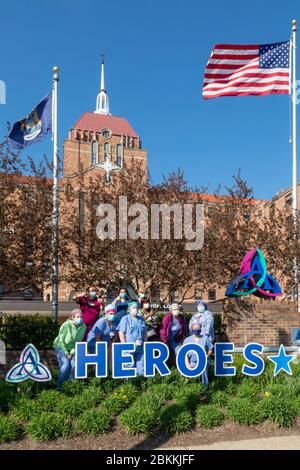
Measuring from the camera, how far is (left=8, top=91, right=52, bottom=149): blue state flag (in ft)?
55.4

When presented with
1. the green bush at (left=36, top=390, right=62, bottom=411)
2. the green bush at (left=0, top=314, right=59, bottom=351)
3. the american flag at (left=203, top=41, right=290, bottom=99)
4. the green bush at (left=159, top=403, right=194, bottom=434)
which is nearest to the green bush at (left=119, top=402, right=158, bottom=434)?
the green bush at (left=159, top=403, right=194, bottom=434)

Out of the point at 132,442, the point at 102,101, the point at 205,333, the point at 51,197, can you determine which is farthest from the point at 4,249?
the point at 102,101

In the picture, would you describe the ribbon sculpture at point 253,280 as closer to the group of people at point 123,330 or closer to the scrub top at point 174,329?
the group of people at point 123,330

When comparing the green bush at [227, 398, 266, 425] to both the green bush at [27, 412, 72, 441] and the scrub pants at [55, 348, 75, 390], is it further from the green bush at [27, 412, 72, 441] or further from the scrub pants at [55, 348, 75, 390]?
the scrub pants at [55, 348, 75, 390]

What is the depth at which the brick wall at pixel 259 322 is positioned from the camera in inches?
500

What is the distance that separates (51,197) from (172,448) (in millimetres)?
9553

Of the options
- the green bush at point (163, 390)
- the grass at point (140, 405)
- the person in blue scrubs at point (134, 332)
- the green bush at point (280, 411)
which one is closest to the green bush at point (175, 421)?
the grass at point (140, 405)

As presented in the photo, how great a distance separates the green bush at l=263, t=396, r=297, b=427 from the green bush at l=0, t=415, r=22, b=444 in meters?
3.68

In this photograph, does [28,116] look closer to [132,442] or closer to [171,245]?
[171,245]

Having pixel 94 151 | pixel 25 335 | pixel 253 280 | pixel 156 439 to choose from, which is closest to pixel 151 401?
pixel 156 439

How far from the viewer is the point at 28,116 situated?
1775 cm

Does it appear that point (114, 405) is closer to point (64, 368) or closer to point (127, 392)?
point (127, 392)

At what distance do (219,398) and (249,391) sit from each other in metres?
0.62

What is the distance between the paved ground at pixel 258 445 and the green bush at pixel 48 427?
1335 millimetres
